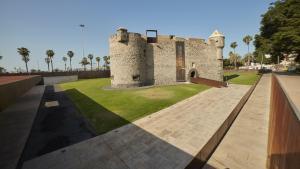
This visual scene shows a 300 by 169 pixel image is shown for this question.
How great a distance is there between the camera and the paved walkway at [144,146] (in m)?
7.21

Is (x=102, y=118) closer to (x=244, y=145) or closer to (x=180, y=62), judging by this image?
(x=244, y=145)

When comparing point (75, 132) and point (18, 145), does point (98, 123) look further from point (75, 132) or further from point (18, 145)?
point (18, 145)

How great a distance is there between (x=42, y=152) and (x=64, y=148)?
1.07 meters

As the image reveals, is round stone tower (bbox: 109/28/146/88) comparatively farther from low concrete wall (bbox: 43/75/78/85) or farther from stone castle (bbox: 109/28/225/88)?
low concrete wall (bbox: 43/75/78/85)

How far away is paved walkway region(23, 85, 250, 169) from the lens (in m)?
7.21

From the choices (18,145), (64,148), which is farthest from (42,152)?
(18,145)

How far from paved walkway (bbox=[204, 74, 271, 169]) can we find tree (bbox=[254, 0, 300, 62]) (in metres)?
10.0

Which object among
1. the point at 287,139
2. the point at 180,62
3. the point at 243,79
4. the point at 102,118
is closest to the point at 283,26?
the point at 180,62

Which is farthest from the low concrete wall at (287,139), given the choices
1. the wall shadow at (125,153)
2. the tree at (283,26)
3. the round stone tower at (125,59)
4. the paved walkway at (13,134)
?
the round stone tower at (125,59)

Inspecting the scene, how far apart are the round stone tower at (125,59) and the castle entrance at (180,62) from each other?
8.96 meters

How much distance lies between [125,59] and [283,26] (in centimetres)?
2255

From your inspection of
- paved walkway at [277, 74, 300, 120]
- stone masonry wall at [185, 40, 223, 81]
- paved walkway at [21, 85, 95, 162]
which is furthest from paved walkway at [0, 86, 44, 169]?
stone masonry wall at [185, 40, 223, 81]

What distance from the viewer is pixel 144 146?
336 inches

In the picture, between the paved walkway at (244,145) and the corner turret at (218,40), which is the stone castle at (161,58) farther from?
the paved walkway at (244,145)
